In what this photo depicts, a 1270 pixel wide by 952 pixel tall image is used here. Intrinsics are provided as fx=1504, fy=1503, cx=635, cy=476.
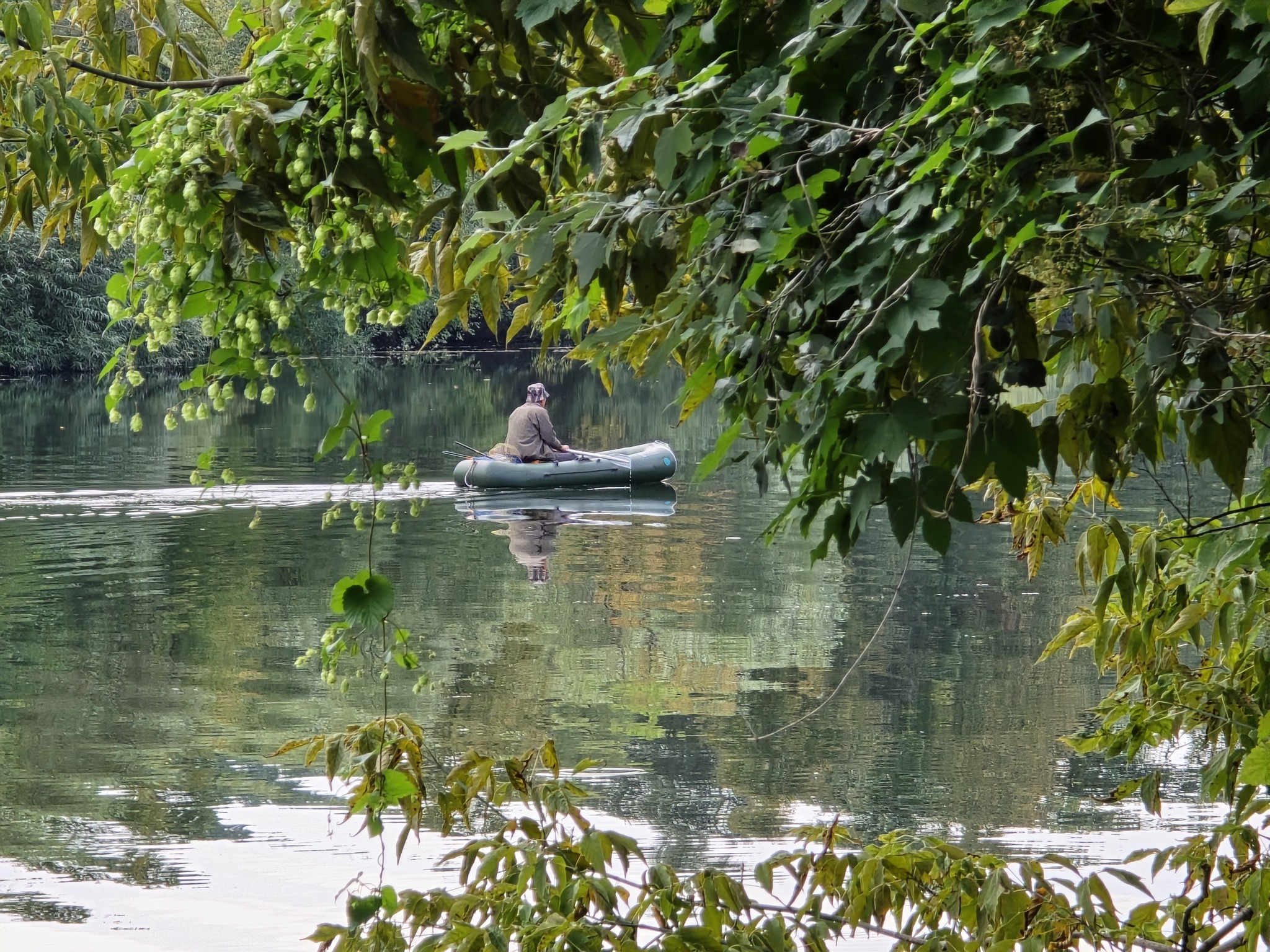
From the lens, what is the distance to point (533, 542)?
1648 centimetres

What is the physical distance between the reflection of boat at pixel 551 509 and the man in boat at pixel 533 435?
506 mm

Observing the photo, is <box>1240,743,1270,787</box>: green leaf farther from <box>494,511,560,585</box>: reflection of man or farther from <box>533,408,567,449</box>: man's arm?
<box>533,408,567,449</box>: man's arm

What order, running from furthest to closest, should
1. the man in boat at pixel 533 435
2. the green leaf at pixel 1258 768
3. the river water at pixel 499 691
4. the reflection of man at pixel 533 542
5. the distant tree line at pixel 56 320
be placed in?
the distant tree line at pixel 56 320, the man in boat at pixel 533 435, the reflection of man at pixel 533 542, the river water at pixel 499 691, the green leaf at pixel 1258 768

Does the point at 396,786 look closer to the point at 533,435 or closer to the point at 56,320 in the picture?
the point at 533,435

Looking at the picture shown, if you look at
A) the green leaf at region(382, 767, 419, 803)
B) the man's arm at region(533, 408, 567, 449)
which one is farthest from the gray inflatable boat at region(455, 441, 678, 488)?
the green leaf at region(382, 767, 419, 803)

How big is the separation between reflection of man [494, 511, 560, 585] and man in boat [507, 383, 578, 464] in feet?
5.17

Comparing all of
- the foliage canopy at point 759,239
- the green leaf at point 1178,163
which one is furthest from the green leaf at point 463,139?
the green leaf at point 1178,163

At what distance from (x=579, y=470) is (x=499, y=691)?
1029 centimetres

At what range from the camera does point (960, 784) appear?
8086 mm

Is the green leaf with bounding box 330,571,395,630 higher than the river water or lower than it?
higher

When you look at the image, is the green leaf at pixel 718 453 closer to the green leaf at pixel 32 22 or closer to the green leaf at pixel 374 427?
the green leaf at pixel 374 427

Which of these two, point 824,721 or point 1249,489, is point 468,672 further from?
point 1249,489

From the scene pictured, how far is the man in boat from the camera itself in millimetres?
20000

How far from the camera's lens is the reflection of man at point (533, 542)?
14.8 metres
